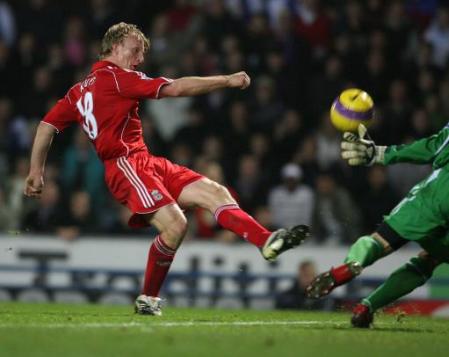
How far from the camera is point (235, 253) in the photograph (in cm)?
1459

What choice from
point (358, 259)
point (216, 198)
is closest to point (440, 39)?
point (216, 198)

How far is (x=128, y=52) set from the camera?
31.1 feet

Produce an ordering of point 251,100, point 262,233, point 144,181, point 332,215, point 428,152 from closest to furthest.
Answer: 1. point 428,152
2. point 262,233
3. point 144,181
4. point 332,215
5. point 251,100

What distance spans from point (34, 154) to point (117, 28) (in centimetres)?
122

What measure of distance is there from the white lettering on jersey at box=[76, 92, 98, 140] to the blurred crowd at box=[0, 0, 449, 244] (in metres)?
4.65

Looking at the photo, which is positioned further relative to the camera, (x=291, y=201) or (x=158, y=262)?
(x=291, y=201)

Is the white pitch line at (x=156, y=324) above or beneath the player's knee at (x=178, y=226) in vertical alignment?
beneath

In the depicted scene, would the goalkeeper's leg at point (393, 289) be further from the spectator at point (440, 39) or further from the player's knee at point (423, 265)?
the spectator at point (440, 39)

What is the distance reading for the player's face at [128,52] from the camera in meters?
9.46

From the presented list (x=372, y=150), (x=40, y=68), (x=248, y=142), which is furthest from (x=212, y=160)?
(x=372, y=150)

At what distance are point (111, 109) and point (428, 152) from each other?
100 inches

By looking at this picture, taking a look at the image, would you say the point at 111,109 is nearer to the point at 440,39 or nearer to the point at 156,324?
the point at 156,324

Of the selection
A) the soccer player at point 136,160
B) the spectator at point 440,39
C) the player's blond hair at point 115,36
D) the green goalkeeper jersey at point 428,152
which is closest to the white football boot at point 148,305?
the soccer player at point 136,160

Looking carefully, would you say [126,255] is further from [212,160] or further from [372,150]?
[372,150]
